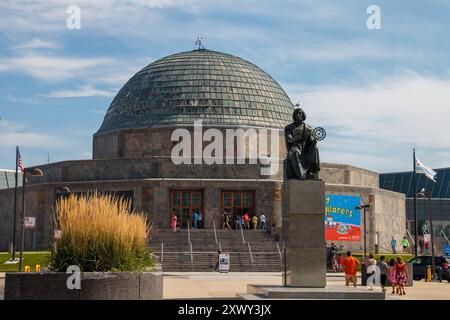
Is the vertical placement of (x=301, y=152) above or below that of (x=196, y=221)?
above

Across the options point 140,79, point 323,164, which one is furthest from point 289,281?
point 140,79

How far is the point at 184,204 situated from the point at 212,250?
439 cm

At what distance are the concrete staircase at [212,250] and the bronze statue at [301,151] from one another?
11658mm

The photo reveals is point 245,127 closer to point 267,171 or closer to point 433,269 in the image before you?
point 267,171

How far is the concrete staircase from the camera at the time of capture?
2275 centimetres

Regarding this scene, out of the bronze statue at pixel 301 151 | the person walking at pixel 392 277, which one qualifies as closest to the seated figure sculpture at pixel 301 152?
the bronze statue at pixel 301 151

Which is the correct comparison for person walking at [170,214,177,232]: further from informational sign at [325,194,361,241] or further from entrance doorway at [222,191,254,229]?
informational sign at [325,194,361,241]

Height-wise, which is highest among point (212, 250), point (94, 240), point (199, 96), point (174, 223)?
point (199, 96)

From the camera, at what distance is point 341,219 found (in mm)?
29469

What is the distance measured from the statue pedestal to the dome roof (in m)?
24.1

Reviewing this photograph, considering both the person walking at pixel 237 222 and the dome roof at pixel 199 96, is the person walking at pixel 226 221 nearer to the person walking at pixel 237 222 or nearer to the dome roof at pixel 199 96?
the person walking at pixel 237 222

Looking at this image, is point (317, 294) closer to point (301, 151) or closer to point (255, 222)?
point (301, 151)

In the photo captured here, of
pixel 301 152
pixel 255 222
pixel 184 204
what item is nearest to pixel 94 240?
pixel 301 152
